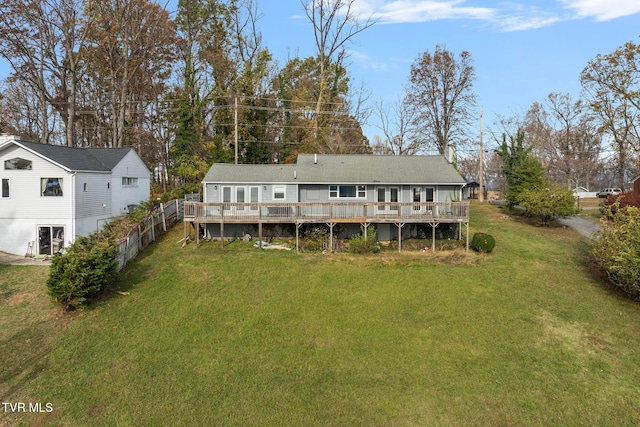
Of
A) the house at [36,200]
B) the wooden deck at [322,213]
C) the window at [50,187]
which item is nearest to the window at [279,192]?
the wooden deck at [322,213]

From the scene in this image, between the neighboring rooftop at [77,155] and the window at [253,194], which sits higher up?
the neighboring rooftop at [77,155]

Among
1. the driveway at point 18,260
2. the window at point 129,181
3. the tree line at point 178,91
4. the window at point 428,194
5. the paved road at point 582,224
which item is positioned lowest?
the driveway at point 18,260

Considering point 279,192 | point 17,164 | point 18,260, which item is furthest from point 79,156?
point 279,192

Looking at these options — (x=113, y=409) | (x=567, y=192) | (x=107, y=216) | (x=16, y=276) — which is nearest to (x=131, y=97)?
(x=107, y=216)

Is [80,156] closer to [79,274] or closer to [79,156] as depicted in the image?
[79,156]

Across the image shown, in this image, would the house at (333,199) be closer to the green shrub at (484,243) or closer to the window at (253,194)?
the window at (253,194)

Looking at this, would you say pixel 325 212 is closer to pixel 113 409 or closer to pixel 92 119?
pixel 113 409

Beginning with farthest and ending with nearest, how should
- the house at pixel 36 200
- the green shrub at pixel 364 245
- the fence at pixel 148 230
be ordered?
the green shrub at pixel 364 245
the house at pixel 36 200
the fence at pixel 148 230

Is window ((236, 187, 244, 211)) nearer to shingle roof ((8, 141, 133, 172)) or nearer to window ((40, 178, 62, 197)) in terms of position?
shingle roof ((8, 141, 133, 172))
